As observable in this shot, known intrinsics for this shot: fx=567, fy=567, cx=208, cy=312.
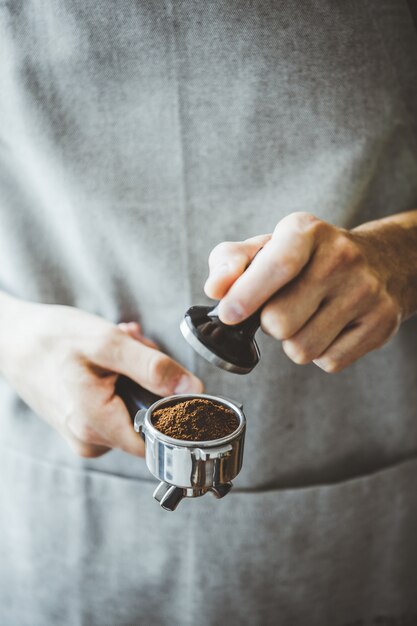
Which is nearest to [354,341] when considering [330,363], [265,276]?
[330,363]

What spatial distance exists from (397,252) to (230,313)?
0.74ft

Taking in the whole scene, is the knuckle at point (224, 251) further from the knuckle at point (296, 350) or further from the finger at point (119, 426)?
the finger at point (119, 426)

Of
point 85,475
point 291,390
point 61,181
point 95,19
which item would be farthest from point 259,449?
point 95,19

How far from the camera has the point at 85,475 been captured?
0.69 m

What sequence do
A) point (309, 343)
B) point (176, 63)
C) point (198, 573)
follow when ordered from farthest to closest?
1. point (198, 573)
2. point (176, 63)
3. point (309, 343)

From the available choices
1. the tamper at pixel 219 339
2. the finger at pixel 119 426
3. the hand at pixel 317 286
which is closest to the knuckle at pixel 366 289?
the hand at pixel 317 286

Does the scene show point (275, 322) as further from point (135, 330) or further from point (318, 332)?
point (135, 330)

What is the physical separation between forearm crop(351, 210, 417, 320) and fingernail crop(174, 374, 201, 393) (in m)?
0.18

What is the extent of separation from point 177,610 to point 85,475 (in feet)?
0.66

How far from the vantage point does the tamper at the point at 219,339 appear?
0.36 metres

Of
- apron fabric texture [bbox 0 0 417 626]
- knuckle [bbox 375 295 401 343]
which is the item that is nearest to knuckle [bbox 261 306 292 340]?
knuckle [bbox 375 295 401 343]

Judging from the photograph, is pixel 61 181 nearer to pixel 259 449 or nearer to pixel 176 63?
pixel 176 63

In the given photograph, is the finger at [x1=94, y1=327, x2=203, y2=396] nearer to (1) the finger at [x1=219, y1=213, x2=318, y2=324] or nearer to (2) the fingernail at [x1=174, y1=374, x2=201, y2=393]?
(2) the fingernail at [x1=174, y1=374, x2=201, y2=393]

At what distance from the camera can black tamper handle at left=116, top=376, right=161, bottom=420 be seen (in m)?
0.48
